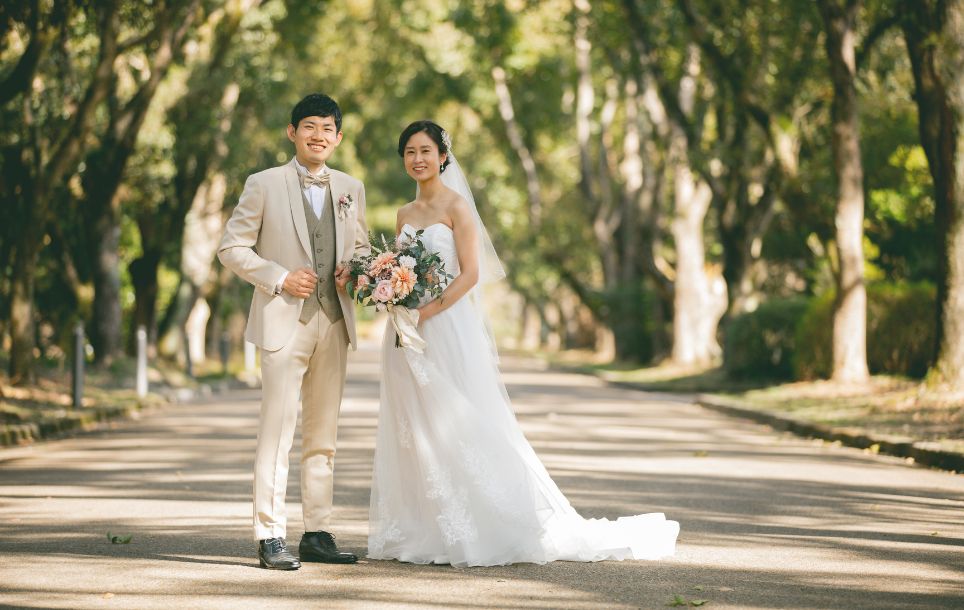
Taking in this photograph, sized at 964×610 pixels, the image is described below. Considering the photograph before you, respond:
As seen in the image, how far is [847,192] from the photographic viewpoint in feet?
74.2

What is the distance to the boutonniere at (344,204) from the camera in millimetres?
7609

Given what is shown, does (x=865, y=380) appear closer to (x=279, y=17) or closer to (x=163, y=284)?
(x=279, y=17)

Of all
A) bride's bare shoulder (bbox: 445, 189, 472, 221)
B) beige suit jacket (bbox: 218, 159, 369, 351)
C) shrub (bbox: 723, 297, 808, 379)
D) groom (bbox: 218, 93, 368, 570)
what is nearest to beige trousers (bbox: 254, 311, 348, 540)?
groom (bbox: 218, 93, 368, 570)

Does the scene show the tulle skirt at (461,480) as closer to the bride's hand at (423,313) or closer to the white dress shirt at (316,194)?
the bride's hand at (423,313)

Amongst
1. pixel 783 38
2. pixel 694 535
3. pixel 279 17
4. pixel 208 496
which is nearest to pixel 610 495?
pixel 694 535

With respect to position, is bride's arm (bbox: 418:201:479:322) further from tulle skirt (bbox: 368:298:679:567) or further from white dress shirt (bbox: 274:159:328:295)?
white dress shirt (bbox: 274:159:328:295)

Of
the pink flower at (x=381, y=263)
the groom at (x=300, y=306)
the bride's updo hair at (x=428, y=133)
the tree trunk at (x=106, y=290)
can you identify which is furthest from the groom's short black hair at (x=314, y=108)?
the tree trunk at (x=106, y=290)

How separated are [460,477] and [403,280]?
3.71ft

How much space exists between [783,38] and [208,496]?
60.7 feet

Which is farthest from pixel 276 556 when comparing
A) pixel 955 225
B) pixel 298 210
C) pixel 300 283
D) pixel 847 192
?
pixel 847 192

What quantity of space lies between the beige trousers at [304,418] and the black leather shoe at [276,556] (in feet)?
0.13

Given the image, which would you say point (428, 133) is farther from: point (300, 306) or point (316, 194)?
point (300, 306)

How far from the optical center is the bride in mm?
7816

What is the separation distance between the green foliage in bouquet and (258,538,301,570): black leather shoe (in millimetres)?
1356
